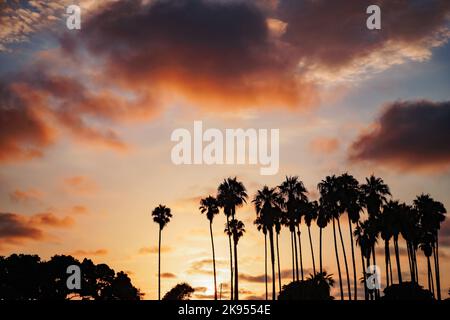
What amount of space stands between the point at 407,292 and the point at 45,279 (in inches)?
2775

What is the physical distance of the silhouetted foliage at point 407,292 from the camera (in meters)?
61.6

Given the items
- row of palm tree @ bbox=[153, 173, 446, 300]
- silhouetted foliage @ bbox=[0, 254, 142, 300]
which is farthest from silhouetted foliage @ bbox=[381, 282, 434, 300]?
silhouetted foliage @ bbox=[0, 254, 142, 300]

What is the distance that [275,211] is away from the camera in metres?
77.9

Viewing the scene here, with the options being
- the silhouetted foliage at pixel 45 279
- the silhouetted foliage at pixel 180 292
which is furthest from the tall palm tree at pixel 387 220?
the silhouetted foliage at pixel 180 292

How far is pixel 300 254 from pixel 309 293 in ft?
70.2

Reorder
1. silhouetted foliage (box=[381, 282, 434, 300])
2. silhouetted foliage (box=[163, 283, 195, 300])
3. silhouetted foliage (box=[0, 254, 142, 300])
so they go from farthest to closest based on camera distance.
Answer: silhouetted foliage (box=[163, 283, 195, 300]) < silhouetted foliage (box=[0, 254, 142, 300]) < silhouetted foliage (box=[381, 282, 434, 300])

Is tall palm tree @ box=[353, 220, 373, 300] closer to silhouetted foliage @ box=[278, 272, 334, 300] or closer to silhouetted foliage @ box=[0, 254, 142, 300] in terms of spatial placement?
silhouetted foliage @ box=[278, 272, 334, 300]

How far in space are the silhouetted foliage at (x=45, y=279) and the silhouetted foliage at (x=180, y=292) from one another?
46.6m

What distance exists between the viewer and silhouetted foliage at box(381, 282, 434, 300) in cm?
6162

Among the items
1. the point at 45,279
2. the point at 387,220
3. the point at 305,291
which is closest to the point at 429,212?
the point at 387,220

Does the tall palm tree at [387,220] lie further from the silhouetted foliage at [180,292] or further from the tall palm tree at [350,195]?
the silhouetted foliage at [180,292]

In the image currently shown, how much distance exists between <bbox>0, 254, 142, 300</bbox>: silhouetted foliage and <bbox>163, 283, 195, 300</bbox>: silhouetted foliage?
1835 inches
